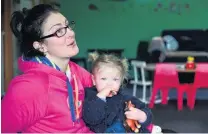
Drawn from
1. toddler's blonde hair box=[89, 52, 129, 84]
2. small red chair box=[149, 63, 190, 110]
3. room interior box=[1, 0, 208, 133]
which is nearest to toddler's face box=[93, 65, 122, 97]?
toddler's blonde hair box=[89, 52, 129, 84]

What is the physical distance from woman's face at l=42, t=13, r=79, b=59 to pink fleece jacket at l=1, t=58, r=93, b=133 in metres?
0.07

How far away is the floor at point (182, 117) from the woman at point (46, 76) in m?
3.49

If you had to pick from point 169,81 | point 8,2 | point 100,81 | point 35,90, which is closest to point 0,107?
point 35,90

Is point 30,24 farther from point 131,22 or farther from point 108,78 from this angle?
point 131,22

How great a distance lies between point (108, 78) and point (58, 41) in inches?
10.0

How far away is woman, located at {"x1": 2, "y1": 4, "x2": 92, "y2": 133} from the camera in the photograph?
1.34 meters

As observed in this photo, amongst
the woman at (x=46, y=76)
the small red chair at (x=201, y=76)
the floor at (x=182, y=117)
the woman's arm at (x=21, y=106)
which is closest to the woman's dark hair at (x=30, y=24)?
the woman at (x=46, y=76)

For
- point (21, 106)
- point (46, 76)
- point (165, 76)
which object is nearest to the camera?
point (21, 106)

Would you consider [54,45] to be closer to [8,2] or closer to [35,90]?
[35,90]

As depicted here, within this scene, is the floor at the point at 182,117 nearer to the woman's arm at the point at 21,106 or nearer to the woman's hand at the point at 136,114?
the woman's hand at the point at 136,114

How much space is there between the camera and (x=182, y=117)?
552 cm

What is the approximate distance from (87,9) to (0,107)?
26.9 feet

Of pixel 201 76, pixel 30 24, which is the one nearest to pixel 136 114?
pixel 30 24

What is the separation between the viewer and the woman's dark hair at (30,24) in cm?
144
